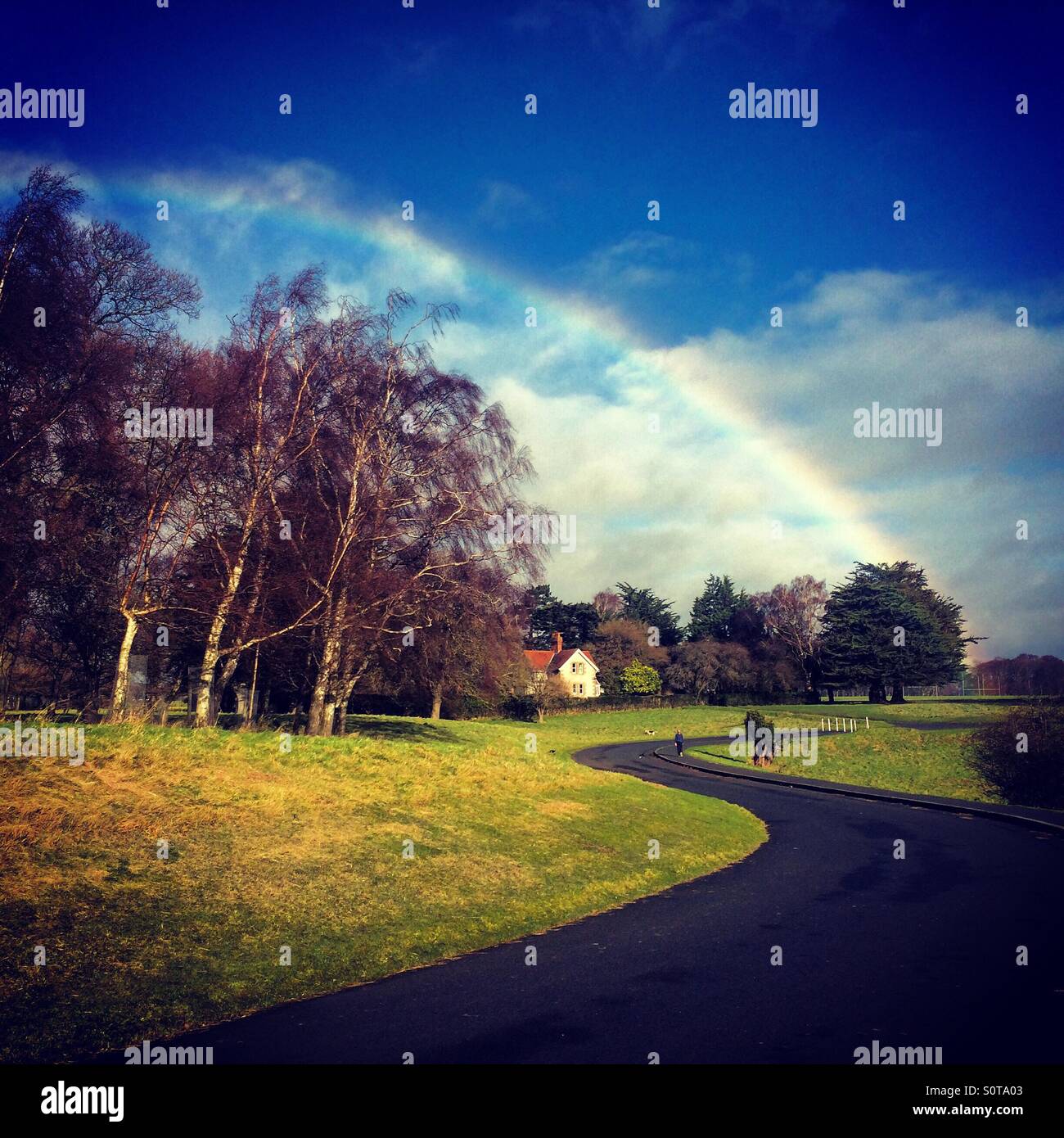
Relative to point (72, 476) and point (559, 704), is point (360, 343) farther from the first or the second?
point (559, 704)

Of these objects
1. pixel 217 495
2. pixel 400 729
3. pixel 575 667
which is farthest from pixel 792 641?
pixel 217 495

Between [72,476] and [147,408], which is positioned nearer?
[72,476]

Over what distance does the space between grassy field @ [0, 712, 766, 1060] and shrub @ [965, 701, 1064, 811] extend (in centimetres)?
1788

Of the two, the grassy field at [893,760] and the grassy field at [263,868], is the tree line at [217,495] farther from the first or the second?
the grassy field at [893,760]

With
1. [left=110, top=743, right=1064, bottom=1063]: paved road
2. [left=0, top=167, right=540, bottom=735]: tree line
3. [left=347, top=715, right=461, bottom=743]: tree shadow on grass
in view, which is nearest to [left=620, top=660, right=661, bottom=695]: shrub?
[left=347, top=715, right=461, bottom=743]: tree shadow on grass

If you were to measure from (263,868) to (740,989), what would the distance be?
7.25 meters

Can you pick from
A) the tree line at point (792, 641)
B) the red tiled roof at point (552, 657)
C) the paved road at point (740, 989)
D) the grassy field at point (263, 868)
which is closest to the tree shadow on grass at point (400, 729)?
the grassy field at point (263, 868)

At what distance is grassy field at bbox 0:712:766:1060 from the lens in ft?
26.1

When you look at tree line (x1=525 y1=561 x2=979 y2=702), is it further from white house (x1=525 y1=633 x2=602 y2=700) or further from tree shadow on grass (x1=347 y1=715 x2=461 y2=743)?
tree shadow on grass (x1=347 y1=715 x2=461 y2=743)

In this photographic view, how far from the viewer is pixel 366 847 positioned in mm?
13828

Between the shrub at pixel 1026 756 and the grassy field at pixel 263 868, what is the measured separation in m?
17.9

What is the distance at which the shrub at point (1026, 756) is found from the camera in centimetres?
3189

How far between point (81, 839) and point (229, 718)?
18.4 metres
